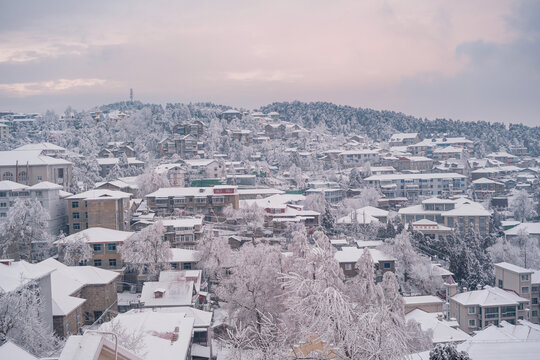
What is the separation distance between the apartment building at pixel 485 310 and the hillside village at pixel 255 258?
7cm

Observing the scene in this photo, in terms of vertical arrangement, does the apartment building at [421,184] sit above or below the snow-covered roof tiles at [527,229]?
above

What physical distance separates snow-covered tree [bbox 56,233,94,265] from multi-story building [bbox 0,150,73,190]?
29.6 feet

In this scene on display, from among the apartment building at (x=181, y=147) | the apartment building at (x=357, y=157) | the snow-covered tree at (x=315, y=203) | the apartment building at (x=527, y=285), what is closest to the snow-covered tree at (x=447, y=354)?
the apartment building at (x=527, y=285)

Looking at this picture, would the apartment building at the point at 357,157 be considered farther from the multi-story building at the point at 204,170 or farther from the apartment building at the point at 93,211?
the apartment building at the point at 93,211

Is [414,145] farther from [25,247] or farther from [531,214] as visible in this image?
[25,247]

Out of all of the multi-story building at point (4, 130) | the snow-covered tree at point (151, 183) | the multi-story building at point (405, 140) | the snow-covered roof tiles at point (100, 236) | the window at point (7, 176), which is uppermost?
the multi-story building at point (4, 130)

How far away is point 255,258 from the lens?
17906 mm

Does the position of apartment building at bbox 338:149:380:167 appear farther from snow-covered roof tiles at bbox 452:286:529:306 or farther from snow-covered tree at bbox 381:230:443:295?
snow-covered roof tiles at bbox 452:286:529:306

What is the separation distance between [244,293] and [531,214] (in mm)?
32149

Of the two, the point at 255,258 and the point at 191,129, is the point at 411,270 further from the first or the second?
the point at 191,129

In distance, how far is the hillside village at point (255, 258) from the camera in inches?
279

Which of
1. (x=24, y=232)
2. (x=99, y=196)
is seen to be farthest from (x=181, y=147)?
(x=24, y=232)

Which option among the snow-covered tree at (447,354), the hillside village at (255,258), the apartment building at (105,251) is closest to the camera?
the snow-covered tree at (447,354)

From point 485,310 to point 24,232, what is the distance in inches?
874
